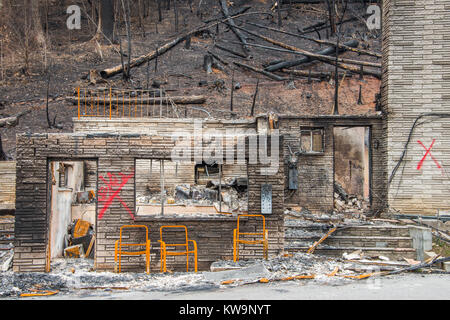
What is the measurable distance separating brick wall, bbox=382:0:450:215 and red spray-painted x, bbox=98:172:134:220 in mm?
10757

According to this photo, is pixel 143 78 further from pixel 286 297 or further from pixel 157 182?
pixel 286 297

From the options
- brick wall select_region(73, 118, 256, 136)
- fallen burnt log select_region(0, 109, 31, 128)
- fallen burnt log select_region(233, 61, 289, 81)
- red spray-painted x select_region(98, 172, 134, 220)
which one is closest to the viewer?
red spray-painted x select_region(98, 172, 134, 220)

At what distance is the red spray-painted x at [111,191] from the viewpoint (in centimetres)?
Answer: 1044

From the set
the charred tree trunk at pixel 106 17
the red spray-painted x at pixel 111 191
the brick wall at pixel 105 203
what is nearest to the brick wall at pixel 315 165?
the brick wall at pixel 105 203

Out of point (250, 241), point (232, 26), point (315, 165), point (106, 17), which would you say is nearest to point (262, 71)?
point (232, 26)

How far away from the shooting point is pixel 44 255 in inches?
399

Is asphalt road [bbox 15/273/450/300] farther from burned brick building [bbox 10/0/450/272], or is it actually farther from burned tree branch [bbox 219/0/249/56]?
burned tree branch [bbox 219/0/249/56]

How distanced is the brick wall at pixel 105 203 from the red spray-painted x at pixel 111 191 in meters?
0.02

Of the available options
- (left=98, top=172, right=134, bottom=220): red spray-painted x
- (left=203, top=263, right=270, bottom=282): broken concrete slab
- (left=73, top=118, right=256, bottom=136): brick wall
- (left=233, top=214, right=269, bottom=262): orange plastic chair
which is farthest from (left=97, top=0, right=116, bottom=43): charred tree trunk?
(left=203, top=263, right=270, bottom=282): broken concrete slab

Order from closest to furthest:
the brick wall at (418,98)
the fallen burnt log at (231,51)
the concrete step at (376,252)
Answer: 1. the concrete step at (376,252)
2. the brick wall at (418,98)
3. the fallen burnt log at (231,51)

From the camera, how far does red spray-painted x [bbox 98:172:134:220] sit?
10438 mm

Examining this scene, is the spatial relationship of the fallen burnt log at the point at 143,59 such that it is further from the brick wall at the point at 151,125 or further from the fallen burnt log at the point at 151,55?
the brick wall at the point at 151,125

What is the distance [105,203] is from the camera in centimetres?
1045

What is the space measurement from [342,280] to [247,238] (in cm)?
267
